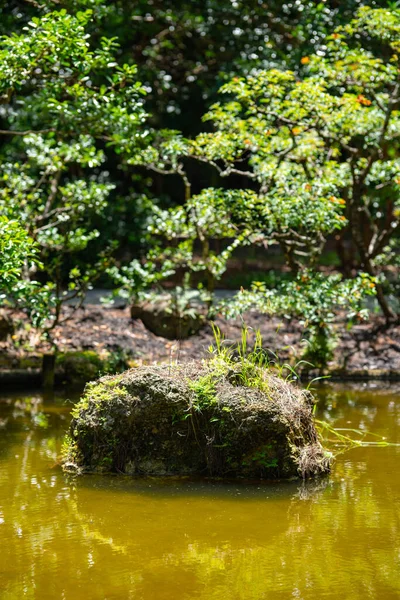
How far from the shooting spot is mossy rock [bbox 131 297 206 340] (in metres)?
12.4

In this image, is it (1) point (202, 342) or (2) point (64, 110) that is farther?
(1) point (202, 342)

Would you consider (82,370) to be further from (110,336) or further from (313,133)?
(313,133)

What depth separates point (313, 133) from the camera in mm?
11648

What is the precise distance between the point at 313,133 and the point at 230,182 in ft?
38.1

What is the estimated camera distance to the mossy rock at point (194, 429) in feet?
21.0

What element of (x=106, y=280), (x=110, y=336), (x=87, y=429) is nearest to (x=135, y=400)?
(x=87, y=429)

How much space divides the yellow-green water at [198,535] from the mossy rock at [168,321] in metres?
5.16

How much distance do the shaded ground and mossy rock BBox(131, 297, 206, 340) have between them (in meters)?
0.12

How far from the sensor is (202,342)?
12.1m

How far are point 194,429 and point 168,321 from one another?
596 centimetres

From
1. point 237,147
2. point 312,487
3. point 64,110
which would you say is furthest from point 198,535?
point 237,147

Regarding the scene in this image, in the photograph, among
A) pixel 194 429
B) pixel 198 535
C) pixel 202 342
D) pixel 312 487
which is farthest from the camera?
pixel 202 342

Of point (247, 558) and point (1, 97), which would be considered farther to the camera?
point (1, 97)

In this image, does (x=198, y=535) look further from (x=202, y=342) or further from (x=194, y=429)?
(x=202, y=342)
